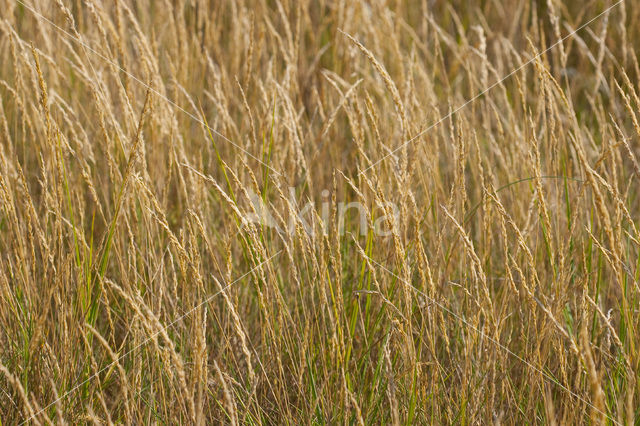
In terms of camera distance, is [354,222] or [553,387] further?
[354,222]

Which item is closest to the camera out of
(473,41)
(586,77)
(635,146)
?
(635,146)

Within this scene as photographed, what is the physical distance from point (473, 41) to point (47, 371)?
97.8 inches

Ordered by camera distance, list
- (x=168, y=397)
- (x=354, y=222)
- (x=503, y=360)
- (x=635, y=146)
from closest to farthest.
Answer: (x=503, y=360), (x=168, y=397), (x=354, y=222), (x=635, y=146)

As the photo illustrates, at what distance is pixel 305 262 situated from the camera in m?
1.34

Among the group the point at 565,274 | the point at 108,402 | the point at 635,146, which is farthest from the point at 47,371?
the point at 635,146

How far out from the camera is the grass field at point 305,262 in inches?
45.9

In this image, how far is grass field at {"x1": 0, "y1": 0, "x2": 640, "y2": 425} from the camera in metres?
1.17

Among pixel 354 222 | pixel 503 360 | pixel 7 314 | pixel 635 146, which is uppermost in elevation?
pixel 635 146

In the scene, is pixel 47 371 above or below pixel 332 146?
below

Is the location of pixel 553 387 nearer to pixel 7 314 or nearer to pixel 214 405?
pixel 214 405

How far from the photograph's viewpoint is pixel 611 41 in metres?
2.87

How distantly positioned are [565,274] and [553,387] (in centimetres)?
29

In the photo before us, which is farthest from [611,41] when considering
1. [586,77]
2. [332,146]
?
[332,146]

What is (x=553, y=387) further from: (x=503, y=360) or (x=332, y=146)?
(x=332, y=146)
